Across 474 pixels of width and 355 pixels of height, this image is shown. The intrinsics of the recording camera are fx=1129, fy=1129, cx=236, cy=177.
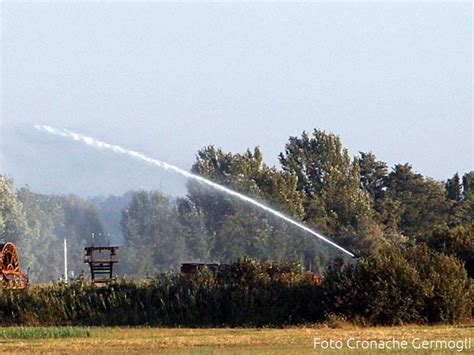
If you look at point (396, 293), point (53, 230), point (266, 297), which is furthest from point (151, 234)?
point (396, 293)

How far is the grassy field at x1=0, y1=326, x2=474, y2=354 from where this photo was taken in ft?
100

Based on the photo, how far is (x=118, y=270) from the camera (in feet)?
302

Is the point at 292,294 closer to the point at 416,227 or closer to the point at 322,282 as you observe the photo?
the point at 322,282

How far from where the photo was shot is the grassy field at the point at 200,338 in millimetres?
30516

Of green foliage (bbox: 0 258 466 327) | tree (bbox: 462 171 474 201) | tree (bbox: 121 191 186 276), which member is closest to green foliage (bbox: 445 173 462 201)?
tree (bbox: 462 171 474 201)

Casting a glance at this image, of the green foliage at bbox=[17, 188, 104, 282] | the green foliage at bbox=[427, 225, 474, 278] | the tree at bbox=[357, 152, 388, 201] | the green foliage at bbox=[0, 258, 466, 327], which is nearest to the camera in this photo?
the green foliage at bbox=[0, 258, 466, 327]

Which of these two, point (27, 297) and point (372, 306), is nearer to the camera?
point (372, 306)

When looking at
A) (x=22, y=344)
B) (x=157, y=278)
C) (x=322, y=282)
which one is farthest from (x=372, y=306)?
(x=22, y=344)

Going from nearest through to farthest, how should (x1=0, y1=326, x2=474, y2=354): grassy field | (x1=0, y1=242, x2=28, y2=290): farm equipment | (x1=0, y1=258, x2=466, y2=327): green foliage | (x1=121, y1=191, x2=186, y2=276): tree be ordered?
1. (x1=0, y1=326, x2=474, y2=354): grassy field
2. (x1=0, y1=258, x2=466, y2=327): green foliage
3. (x1=0, y1=242, x2=28, y2=290): farm equipment
4. (x1=121, y1=191, x2=186, y2=276): tree

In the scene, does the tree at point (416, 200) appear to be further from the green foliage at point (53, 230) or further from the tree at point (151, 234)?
the green foliage at point (53, 230)

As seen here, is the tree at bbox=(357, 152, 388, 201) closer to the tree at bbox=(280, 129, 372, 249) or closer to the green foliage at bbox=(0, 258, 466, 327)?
the tree at bbox=(280, 129, 372, 249)

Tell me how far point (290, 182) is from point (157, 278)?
45.2 m

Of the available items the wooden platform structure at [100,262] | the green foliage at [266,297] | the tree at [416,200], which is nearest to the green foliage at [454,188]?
the tree at [416,200]

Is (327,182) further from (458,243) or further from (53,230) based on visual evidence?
(458,243)
